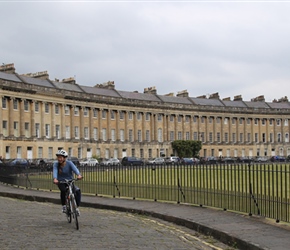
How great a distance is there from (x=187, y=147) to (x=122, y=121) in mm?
13943

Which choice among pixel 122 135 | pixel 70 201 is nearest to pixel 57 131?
pixel 122 135

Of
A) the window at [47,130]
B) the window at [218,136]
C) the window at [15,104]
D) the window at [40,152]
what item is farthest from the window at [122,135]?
the window at [218,136]

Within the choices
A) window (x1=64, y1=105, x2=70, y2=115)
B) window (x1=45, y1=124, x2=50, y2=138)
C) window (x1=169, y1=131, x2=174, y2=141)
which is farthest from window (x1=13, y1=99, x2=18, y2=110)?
window (x1=169, y1=131, x2=174, y2=141)

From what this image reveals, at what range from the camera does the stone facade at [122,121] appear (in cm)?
7688

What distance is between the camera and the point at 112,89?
325ft

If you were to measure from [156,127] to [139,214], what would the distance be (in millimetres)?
85519

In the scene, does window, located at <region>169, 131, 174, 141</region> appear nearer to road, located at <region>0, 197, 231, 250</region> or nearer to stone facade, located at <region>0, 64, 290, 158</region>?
stone facade, located at <region>0, 64, 290, 158</region>

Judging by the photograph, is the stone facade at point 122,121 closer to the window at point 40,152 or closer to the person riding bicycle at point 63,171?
the window at point 40,152

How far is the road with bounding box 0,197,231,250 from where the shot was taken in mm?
10453

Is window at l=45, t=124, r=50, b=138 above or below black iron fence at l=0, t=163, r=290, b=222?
above

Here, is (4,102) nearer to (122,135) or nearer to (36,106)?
(36,106)

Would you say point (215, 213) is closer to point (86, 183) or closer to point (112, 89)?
point (86, 183)

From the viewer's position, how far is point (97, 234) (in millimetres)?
11828

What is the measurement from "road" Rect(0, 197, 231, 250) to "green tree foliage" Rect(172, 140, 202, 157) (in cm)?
8470
